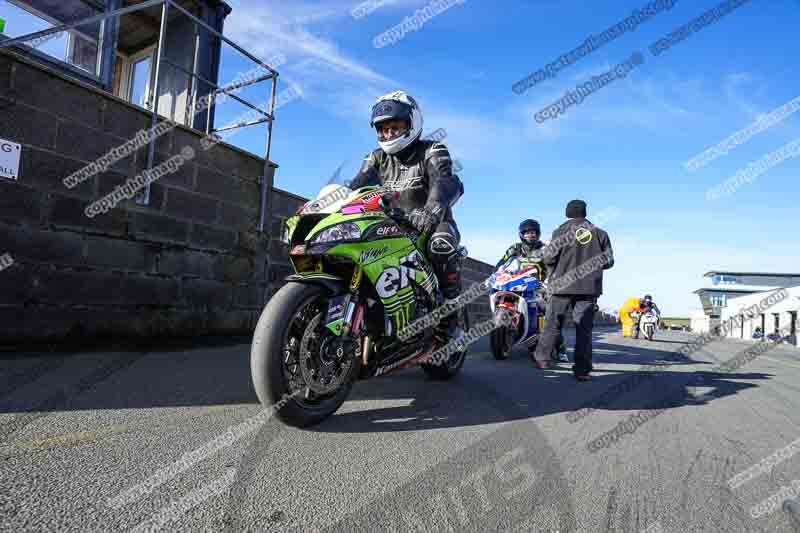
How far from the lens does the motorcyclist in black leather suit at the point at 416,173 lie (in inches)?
132

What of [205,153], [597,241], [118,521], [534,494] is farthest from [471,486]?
[205,153]

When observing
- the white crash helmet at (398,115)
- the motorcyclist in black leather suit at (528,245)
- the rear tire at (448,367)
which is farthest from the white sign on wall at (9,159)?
the motorcyclist in black leather suit at (528,245)

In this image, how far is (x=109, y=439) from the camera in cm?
194

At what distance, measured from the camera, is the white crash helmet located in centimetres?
346

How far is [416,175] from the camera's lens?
3615mm

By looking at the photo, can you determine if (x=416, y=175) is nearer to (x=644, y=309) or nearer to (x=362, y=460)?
(x=362, y=460)

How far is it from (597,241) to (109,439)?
472 centimetres

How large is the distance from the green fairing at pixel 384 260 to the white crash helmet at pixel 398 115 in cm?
83

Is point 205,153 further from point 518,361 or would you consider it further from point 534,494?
point 534,494

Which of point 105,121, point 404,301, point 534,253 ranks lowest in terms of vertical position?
point 404,301

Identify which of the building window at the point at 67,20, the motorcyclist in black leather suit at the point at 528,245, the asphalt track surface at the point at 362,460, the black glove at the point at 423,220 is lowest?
A: the asphalt track surface at the point at 362,460

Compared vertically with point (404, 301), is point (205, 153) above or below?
above

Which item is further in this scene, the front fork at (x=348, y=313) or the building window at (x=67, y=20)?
the building window at (x=67, y=20)

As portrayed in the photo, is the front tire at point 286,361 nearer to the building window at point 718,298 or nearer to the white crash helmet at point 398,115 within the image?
the white crash helmet at point 398,115
